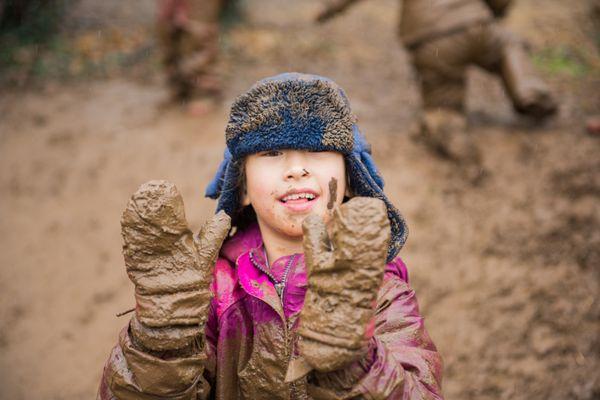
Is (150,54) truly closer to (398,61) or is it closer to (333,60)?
(333,60)

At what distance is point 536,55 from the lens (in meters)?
5.97

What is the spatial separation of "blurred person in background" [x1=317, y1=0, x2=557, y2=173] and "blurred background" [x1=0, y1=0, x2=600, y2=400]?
199mm

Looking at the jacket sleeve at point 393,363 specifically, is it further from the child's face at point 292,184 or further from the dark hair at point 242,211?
the dark hair at point 242,211

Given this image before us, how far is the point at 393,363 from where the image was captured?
1.37 m

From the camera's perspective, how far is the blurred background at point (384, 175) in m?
3.29

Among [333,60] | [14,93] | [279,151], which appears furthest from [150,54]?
[279,151]

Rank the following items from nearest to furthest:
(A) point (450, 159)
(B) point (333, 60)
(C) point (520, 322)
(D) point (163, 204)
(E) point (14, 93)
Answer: (D) point (163, 204), (C) point (520, 322), (A) point (450, 159), (E) point (14, 93), (B) point (333, 60)

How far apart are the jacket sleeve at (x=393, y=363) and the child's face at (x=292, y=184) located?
1.04ft

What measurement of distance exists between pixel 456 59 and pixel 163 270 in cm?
344

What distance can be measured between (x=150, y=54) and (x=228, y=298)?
538cm

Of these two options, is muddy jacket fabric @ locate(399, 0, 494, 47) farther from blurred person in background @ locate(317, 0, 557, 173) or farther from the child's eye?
the child's eye

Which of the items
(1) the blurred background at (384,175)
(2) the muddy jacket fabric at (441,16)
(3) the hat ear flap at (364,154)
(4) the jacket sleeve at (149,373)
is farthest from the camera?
(2) the muddy jacket fabric at (441,16)

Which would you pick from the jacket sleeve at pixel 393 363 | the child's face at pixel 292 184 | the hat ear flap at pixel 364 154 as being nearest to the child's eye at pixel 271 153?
the child's face at pixel 292 184

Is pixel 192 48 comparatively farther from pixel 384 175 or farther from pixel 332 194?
pixel 332 194
